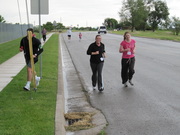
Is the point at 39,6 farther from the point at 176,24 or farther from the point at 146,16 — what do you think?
the point at 146,16

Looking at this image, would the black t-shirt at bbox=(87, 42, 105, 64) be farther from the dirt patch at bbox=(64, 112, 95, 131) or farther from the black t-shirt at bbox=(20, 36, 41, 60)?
the dirt patch at bbox=(64, 112, 95, 131)

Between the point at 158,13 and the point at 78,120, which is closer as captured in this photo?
the point at 78,120

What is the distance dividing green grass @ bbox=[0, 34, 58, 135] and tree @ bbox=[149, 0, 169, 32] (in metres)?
110

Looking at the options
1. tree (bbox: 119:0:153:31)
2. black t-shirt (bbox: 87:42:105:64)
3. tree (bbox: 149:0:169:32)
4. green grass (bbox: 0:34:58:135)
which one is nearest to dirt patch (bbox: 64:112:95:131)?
green grass (bbox: 0:34:58:135)

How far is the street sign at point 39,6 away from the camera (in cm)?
863

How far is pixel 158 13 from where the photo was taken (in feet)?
372

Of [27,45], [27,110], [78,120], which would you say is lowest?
[78,120]

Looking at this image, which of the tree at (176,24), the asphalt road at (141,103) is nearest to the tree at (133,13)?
the tree at (176,24)

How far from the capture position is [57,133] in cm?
461

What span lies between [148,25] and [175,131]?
112631mm

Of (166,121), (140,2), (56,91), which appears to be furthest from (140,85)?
(140,2)

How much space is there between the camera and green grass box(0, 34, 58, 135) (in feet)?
15.5

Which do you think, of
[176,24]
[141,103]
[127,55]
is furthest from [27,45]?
[176,24]

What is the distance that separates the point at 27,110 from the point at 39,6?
3934 mm
